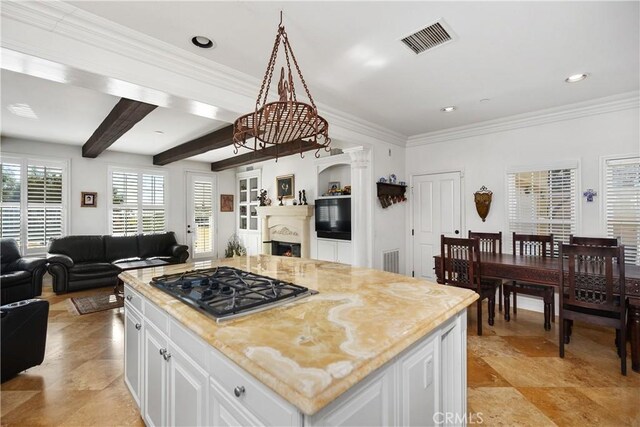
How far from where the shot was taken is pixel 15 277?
3.98 metres

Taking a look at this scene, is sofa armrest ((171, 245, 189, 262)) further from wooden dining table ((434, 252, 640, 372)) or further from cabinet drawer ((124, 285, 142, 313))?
wooden dining table ((434, 252, 640, 372))

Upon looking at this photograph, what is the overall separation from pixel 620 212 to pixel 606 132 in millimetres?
967

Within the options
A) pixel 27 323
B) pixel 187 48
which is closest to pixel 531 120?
pixel 187 48

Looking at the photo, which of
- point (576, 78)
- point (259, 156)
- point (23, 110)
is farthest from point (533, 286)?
point (23, 110)

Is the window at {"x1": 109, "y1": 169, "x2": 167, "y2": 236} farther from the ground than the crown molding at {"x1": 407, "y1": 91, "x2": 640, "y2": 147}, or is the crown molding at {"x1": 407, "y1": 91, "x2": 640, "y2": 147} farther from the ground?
the crown molding at {"x1": 407, "y1": 91, "x2": 640, "y2": 147}

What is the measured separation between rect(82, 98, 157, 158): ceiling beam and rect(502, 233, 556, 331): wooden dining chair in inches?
177

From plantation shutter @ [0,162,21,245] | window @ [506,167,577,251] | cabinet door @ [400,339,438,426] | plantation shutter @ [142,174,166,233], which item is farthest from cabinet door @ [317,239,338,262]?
plantation shutter @ [0,162,21,245]

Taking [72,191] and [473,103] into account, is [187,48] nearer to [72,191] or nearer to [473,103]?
[473,103]

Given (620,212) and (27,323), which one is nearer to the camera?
(27,323)

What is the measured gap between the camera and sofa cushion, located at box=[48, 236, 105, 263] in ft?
16.7

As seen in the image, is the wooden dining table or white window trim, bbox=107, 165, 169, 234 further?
white window trim, bbox=107, 165, 169, 234

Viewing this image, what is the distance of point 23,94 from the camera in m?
3.19

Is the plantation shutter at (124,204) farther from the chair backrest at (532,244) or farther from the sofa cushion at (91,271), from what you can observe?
the chair backrest at (532,244)

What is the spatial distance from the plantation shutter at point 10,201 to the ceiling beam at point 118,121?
1.23 meters
